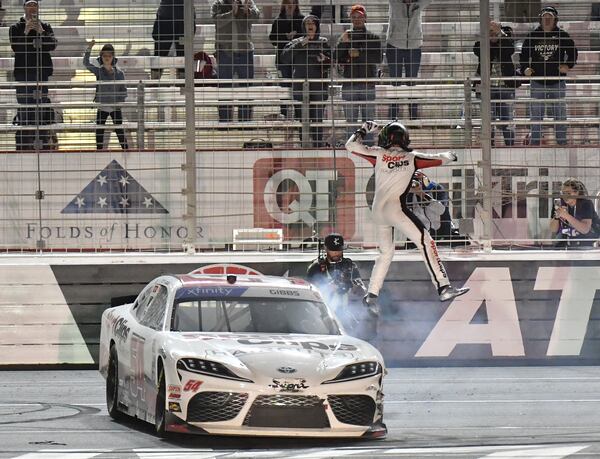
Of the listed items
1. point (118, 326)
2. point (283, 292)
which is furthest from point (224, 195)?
point (283, 292)

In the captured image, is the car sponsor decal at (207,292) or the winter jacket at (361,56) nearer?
the car sponsor decal at (207,292)

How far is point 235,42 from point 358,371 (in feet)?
26.0

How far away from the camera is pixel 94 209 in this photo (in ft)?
52.2

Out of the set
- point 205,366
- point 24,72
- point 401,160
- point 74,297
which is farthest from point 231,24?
point 205,366

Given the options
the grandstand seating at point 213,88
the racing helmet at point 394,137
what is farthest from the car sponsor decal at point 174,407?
the grandstand seating at point 213,88

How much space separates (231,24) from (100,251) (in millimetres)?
3346

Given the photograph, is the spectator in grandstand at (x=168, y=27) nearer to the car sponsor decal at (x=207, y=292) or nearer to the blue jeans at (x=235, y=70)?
the blue jeans at (x=235, y=70)

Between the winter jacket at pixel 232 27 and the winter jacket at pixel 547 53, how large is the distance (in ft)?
10.9

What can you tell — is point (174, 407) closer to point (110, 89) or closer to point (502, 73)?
point (110, 89)

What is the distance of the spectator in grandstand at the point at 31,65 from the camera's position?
645 inches

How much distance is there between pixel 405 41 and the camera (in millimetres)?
17297

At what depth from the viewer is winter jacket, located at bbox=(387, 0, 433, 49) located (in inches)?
681

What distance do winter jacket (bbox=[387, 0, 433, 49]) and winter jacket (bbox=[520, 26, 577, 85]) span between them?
1.29 m

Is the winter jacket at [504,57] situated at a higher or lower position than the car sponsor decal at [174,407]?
higher
